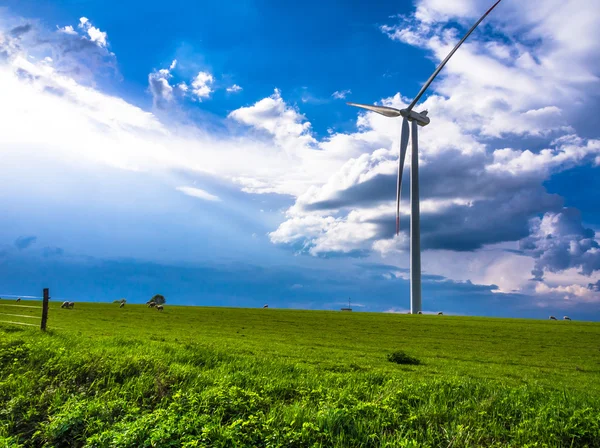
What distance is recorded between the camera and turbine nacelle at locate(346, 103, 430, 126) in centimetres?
8206

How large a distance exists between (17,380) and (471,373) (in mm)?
17295

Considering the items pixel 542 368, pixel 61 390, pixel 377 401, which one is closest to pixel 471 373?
pixel 542 368

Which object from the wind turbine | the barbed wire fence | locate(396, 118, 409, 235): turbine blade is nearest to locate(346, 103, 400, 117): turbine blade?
the wind turbine

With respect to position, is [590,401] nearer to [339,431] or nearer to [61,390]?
[339,431]

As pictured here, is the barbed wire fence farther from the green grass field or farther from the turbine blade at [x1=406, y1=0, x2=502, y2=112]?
the turbine blade at [x1=406, y1=0, x2=502, y2=112]

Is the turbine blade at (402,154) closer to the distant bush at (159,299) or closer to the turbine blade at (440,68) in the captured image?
the turbine blade at (440,68)

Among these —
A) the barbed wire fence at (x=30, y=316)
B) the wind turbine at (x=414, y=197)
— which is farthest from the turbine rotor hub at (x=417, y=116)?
the barbed wire fence at (x=30, y=316)

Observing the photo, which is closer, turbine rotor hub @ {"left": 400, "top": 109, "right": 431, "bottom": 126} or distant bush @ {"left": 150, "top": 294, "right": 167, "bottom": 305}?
turbine rotor hub @ {"left": 400, "top": 109, "right": 431, "bottom": 126}

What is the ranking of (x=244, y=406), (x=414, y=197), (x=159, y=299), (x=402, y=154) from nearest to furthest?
(x=244, y=406) < (x=402, y=154) < (x=414, y=197) < (x=159, y=299)

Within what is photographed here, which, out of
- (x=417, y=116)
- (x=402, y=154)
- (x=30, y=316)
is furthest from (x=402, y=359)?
(x=417, y=116)

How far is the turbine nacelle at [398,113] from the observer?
82062mm

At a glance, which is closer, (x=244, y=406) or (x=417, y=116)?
(x=244, y=406)

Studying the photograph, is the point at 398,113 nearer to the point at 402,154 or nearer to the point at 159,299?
the point at 402,154

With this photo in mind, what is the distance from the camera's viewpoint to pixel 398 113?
270ft
